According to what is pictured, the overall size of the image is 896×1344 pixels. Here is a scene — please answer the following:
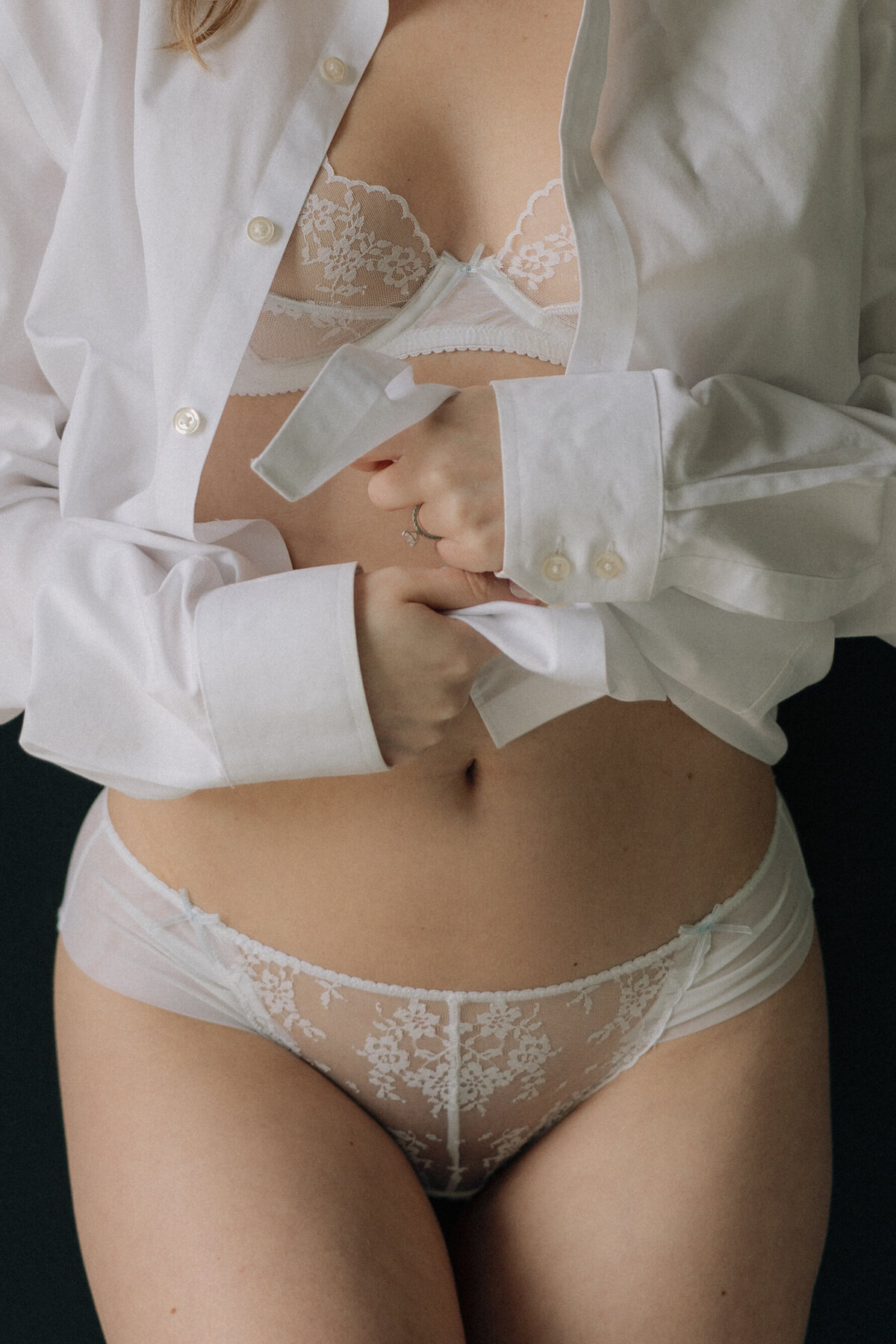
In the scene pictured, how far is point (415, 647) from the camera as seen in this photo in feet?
2.99

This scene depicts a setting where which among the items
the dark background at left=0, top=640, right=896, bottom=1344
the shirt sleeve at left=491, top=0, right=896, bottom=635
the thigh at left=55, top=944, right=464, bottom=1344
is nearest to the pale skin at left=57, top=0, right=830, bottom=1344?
the thigh at left=55, top=944, right=464, bottom=1344

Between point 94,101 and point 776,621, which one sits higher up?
point 94,101

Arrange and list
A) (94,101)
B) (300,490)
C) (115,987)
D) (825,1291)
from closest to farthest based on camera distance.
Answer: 1. (300,490)
2. (94,101)
3. (115,987)
4. (825,1291)

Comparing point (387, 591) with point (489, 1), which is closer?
point (387, 591)

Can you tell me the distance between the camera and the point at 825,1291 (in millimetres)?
1621

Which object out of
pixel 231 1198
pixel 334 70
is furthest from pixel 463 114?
pixel 231 1198

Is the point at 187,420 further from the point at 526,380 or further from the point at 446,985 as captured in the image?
the point at 446,985

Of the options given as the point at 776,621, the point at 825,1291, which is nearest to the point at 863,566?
the point at 776,621

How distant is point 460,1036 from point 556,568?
0.48 m

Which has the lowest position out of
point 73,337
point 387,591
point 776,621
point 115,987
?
point 115,987

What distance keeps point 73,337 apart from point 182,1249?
31.6 inches

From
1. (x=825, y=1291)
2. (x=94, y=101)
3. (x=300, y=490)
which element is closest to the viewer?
(x=300, y=490)

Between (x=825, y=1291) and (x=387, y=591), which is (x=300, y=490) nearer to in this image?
(x=387, y=591)

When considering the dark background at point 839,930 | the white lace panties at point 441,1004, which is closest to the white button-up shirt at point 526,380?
the white lace panties at point 441,1004
